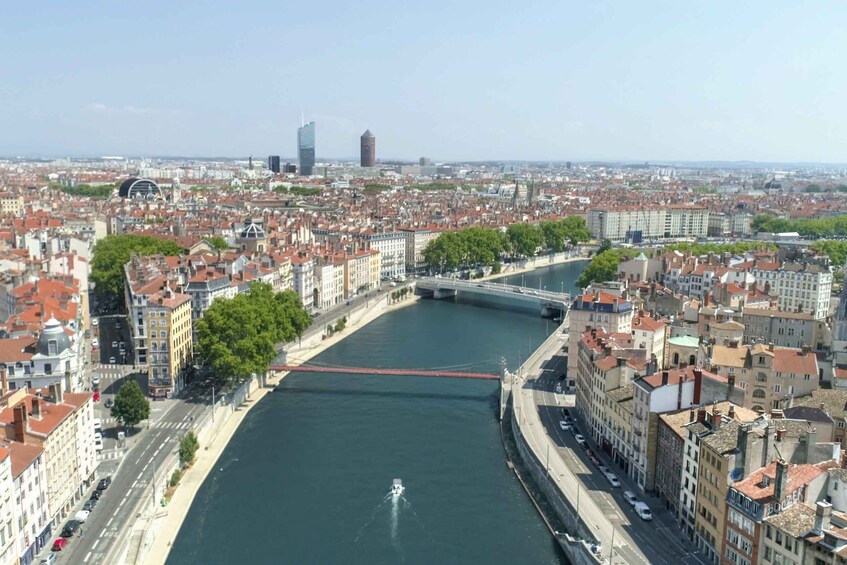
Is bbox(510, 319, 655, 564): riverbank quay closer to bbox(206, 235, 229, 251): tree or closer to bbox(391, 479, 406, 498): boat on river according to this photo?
bbox(391, 479, 406, 498): boat on river

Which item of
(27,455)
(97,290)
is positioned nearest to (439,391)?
(27,455)

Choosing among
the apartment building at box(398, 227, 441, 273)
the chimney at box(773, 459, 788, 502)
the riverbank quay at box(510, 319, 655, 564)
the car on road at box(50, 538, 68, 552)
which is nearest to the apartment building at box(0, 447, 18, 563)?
the car on road at box(50, 538, 68, 552)

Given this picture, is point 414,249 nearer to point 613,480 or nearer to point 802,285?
point 802,285

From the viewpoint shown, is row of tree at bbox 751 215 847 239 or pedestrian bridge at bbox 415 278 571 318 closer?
pedestrian bridge at bbox 415 278 571 318

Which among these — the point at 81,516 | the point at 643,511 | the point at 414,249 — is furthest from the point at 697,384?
the point at 414,249

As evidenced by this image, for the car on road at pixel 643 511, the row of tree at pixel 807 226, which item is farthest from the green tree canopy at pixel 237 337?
the row of tree at pixel 807 226

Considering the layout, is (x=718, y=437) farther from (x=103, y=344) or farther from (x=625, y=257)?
(x=625, y=257)
